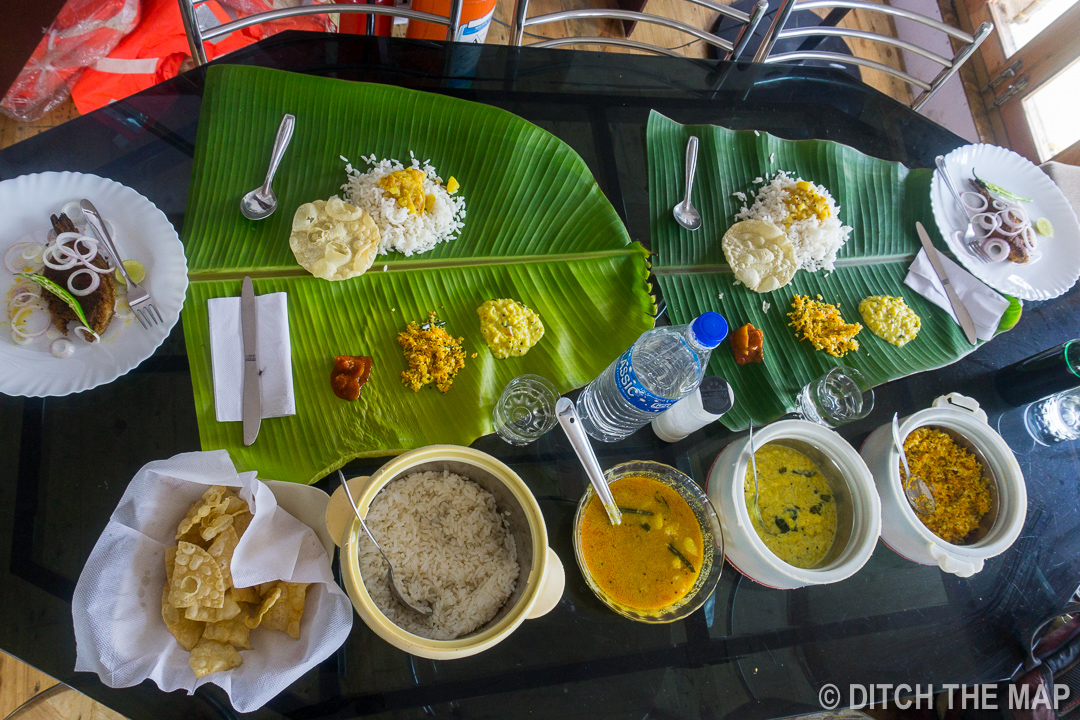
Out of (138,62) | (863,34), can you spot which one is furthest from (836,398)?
(138,62)

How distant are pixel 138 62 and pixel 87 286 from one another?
60.6 inches

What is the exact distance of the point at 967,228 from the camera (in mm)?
1933

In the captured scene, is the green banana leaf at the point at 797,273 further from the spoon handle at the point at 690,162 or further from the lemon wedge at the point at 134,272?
the lemon wedge at the point at 134,272

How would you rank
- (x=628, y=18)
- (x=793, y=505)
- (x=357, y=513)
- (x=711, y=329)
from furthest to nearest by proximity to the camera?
(x=628, y=18) < (x=793, y=505) < (x=711, y=329) < (x=357, y=513)

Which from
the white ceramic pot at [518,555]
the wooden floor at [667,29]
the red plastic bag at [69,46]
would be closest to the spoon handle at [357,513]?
the white ceramic pot at [518,555]

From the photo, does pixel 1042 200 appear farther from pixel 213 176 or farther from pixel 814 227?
pixel 213 176

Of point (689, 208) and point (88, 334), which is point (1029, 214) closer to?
point (689, 208)

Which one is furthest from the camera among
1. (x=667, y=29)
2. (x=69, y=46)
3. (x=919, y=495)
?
(x=667, y=29)

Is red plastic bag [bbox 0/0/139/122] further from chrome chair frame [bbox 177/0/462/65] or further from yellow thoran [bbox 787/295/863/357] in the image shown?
yellow thoran [bbox 787/295/863/357]

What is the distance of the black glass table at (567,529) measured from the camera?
4.27 feet

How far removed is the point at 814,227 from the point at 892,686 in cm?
126

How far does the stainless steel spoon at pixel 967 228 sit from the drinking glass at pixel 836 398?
2.22 ft

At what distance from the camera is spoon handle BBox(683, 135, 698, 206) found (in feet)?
5.79

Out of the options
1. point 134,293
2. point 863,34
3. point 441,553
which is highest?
point 863,34
